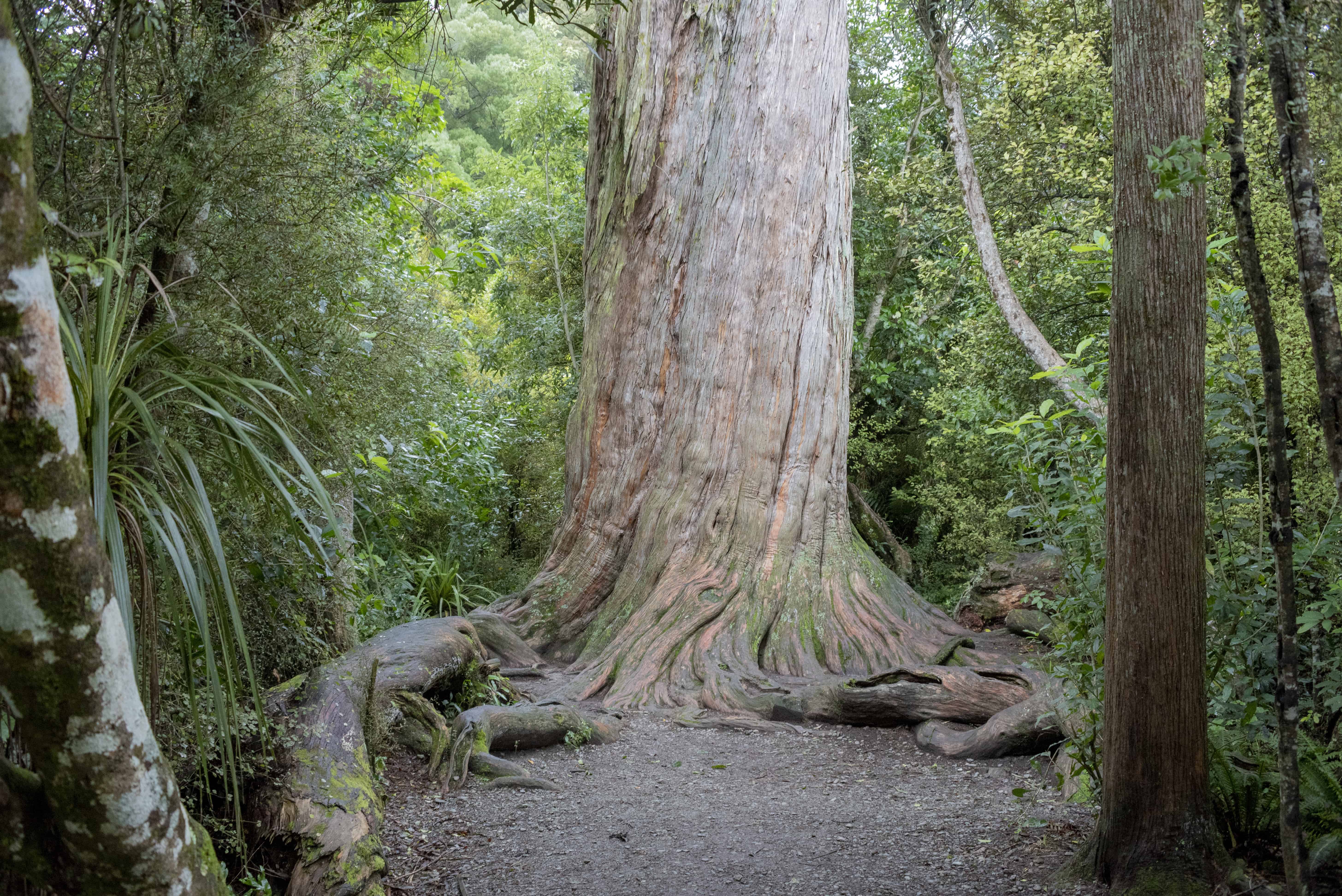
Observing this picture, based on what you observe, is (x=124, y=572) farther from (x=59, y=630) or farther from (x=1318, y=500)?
(x=1318, y=500)

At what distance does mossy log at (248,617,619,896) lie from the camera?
10.9 feet

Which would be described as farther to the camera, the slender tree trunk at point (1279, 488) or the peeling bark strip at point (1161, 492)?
the peeling bark strip at point (1161, 492)

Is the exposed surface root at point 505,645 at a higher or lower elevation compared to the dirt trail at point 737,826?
higher

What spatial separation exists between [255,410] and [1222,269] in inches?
231

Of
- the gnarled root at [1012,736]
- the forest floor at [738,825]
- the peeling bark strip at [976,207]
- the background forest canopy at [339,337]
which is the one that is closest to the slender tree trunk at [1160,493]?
the background forest canopy at [339,337]

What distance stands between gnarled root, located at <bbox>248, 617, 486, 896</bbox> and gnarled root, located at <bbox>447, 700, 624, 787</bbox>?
522 millimetres

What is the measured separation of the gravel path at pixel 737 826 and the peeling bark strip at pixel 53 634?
6.59 ft

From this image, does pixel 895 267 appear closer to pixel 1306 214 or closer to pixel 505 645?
pixel 505 645

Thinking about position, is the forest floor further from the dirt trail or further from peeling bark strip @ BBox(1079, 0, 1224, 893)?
peeling bark strip @ BBox(1079, 0, 1224, 893)

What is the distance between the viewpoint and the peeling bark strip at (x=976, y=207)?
7.63m

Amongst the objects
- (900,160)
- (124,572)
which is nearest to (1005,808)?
(124,572)

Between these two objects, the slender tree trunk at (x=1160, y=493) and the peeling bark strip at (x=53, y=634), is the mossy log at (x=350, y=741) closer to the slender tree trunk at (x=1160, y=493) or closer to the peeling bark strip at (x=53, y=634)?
the peeling bark strip at (x=53, y=634)

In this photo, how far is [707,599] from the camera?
7.73 m

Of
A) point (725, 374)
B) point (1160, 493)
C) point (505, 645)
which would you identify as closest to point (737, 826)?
point (1160, 493)
